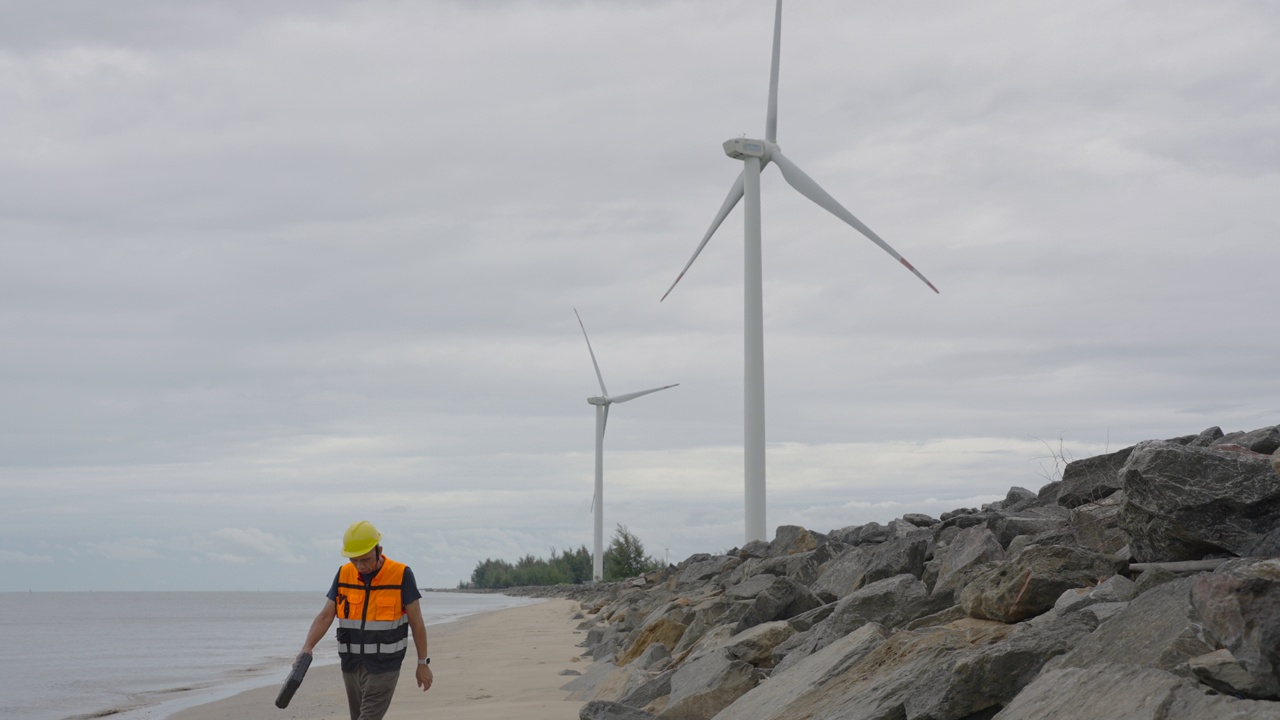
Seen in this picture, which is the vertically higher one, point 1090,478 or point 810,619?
point 1090,478

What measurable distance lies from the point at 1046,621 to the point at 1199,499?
110 centimetres

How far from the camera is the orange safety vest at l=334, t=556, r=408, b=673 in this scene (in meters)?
7.70

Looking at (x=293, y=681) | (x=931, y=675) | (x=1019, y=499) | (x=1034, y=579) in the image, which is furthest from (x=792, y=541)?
(x=931, y=675)

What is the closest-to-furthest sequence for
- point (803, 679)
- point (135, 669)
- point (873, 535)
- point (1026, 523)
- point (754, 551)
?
1. point (803, 679)
2. point (1026, 523)
3. point (873, 535)
4. point (754, 551)
5. point (135, 669)

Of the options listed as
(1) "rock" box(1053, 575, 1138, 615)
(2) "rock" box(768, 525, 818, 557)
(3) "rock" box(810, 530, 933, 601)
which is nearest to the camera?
(1) "rock" box(1053, 575, 1138, 615)

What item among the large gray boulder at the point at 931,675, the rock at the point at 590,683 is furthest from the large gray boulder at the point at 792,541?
the large gray boulder at the point at 931,675

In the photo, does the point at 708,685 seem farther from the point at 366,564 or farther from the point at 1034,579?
the point at 366,564

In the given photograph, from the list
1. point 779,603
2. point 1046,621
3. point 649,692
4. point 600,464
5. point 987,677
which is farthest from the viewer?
point 600,464

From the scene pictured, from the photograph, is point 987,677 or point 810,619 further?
point 810,619

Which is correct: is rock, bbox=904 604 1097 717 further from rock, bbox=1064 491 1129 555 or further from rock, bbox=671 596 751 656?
rock, bbox=671 596 751 656

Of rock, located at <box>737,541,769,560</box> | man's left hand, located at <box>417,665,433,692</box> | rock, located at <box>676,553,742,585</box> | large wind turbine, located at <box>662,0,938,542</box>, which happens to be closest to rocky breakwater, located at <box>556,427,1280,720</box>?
man's left hand, located at <box>417,665,433,692</box>

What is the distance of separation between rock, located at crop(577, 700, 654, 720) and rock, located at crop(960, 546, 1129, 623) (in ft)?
7.71

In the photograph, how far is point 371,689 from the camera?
25.3 ft

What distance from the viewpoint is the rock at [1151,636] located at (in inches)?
196
